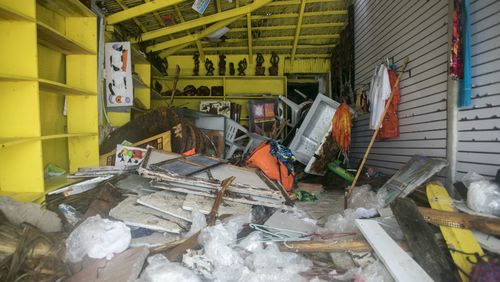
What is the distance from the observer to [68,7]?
3.77 m

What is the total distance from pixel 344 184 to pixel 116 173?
11.7 feet

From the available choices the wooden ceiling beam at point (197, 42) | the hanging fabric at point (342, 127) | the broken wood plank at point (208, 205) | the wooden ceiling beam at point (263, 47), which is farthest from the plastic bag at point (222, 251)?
the wooden ceiling beam at point (263, 47)

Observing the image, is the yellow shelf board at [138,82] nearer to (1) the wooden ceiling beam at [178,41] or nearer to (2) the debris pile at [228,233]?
(1) the wooden ceiling beam at [178,41]

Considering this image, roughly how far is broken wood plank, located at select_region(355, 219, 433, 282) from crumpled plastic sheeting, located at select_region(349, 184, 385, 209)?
1.00 metres

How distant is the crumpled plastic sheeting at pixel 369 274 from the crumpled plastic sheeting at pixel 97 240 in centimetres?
155

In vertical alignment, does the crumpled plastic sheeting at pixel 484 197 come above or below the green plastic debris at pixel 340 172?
above

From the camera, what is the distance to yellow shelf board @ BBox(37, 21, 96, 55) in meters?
3.10

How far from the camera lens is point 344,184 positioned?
539 cm

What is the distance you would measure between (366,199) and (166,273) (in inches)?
101

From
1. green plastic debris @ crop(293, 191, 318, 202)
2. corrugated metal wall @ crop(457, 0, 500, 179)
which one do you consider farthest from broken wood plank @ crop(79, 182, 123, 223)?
corrugated metal wall @ crop(457, 0, 500, 179)

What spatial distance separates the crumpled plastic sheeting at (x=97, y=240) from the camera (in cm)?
225

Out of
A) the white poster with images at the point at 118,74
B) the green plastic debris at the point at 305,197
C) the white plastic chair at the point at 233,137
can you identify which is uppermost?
the white poster with images at the point at 118,74

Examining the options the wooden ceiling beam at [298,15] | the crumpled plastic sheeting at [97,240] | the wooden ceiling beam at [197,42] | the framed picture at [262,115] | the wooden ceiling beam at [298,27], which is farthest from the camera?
the framed picture at [262,115]

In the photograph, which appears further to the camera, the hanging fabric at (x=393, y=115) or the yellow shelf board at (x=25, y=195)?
the hanging fabric at (x=393, y=115)
